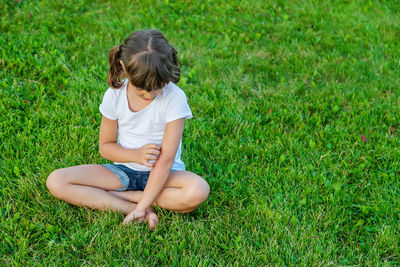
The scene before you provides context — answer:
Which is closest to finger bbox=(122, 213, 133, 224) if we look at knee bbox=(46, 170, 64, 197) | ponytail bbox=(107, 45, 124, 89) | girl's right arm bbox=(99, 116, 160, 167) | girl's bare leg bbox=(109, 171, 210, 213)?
girl's bare leg bbox=(109, 171, 210, 213)

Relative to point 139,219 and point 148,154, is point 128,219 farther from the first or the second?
point 148,154

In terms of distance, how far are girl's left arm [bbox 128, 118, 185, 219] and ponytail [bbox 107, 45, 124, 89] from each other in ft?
1.45

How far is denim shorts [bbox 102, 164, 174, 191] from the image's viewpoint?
3.00 m

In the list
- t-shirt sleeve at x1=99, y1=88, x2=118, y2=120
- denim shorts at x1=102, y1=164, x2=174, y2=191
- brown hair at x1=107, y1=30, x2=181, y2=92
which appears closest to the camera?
brown hair at x1=107, y1=30, x2=181, y2=92

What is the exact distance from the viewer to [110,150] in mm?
2908

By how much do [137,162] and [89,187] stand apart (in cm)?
40

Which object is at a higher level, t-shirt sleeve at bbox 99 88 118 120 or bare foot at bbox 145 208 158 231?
t-shirt sleeve at bbox 99 88 118 120

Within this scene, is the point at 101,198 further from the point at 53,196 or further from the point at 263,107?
the point at 263,107

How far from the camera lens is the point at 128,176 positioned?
3.02 metres

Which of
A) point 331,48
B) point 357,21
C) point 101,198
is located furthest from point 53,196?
point 357,21

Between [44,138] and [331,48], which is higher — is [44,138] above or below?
below

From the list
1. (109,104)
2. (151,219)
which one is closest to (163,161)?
(151,219)

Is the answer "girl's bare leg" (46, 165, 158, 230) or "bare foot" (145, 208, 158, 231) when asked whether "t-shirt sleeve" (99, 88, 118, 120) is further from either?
"bare foot" (145, 208, 158, 231)

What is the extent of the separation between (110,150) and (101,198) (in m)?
0.34
